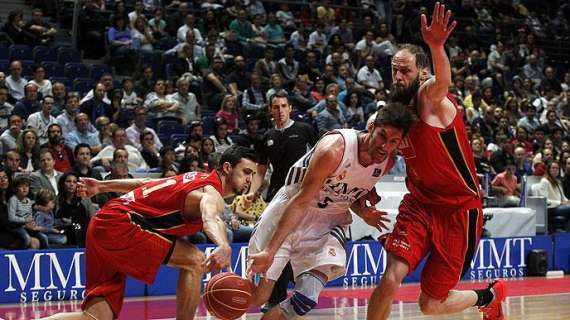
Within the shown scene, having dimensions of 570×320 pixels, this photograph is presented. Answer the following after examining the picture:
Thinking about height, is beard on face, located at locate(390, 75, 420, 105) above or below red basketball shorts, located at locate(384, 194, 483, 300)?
above

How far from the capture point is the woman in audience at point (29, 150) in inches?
444

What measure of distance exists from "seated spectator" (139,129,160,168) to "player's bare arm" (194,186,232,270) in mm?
7047

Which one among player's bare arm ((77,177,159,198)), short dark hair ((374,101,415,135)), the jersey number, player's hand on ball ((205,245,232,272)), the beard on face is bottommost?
player's hand on ball ((205,245,232,272))

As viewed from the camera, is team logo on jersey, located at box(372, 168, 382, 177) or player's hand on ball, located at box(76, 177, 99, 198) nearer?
team logo on jersey, located at box(372, 168, 382, 177)

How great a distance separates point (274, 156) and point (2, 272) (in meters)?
3.10

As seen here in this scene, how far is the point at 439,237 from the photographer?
5.88 m

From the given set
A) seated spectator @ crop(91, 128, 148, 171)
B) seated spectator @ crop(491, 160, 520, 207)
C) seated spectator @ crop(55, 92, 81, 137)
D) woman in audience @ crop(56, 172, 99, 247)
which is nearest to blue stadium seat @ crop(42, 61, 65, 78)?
seated spectator @ crop(55, 92, 81, 137)

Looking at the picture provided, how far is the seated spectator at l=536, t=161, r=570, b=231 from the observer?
569 inches

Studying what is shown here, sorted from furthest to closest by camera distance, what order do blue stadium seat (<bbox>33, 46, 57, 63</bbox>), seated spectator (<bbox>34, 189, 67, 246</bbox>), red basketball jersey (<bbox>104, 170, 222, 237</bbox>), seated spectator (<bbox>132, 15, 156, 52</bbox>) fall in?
1. seated spectator (<bbox>132, 15, 156, 52</bbox>)
2. blue stadium seat (<bbox>33, 46, 57, 63</bbox>)
3. seated spectator (<bbox>34, 189, 67, 246</bbox>)
4. red basketball jersey (<bbox>104, 170, 222, 237</bbox>)

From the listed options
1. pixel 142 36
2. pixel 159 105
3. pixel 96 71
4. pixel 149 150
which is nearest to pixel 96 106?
pixel 159 105

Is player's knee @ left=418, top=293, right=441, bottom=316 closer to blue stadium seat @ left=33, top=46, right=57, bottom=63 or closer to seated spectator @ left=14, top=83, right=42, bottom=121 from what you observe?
seated spectator @ left=14, top=83, right=42, bottom=121

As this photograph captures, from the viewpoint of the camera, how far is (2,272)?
31.5 ft

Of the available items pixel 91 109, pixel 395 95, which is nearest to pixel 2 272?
pixel 91 109

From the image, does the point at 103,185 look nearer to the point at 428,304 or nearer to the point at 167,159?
the point at 428,304
